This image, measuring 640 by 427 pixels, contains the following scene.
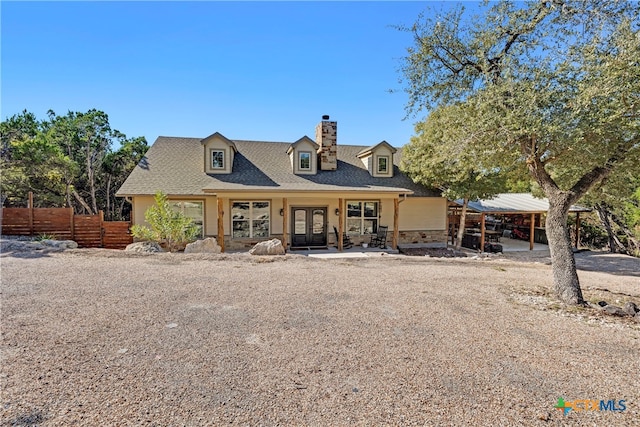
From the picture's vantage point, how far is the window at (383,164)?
16.2 meters

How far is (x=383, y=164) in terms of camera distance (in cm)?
1628

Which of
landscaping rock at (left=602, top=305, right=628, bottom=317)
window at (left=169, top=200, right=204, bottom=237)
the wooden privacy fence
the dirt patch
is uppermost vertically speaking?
window at (left=169, top=200, right=204, bottom=237)

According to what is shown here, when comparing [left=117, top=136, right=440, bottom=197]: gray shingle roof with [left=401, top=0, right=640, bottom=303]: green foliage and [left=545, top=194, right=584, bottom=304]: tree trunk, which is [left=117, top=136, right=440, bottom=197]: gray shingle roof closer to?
[left=401, top=0, right=640, bottom=303]: green foliage

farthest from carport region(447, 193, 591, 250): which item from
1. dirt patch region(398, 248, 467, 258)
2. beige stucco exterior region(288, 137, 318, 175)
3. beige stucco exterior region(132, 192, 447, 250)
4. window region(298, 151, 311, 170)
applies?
window region(298, 151, 311, 170)

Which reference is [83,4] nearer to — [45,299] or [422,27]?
[45,299]

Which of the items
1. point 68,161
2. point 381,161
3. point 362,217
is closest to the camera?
point 362,217

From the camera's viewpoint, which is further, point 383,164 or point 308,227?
point 383,164

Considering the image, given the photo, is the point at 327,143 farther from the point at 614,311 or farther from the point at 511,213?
the point at 614,311

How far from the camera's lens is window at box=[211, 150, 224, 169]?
47.4 ft

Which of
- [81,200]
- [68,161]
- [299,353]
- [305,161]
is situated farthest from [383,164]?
[81,200]

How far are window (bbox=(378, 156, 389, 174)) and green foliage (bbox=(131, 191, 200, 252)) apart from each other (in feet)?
31.5

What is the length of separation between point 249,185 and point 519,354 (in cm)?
1128

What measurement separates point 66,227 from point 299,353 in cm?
1419

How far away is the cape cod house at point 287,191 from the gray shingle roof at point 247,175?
0.04 m
